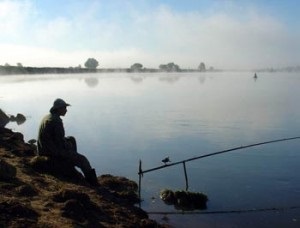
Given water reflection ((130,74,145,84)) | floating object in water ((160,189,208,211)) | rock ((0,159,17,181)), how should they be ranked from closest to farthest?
rock ((0,159,17,181)) → floating object in water ((160,189,208,211)) → water reflection ((130,74,145,84))

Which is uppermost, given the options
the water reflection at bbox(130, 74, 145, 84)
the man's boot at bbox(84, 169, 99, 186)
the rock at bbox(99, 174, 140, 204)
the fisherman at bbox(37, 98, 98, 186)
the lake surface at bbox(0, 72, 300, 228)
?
the fisherman at bbox(37, 98, 98, 186)

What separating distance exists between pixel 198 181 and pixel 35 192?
7.36 m

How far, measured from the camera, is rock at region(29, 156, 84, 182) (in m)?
12.1

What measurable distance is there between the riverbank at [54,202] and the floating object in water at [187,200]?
168 cm

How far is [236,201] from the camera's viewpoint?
13.8 m

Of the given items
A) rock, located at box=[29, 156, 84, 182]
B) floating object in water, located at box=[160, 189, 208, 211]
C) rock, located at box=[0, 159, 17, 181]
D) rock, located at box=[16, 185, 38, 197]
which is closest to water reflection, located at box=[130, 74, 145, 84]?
floating object in water, located at box=[160, 189, 208, 211]

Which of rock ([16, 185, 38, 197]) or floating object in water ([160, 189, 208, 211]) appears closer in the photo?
rock ([16, 185, 38, 197])

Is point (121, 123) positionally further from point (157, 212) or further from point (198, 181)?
point (157, 212)

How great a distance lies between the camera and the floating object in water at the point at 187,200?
13.3 m

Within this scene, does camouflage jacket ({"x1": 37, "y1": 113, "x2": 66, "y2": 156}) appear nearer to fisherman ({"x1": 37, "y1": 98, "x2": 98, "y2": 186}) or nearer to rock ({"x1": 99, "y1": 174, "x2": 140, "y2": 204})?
fisherman ({"x1": 37, "y1": 98, "x2": 98, "y2": 186})

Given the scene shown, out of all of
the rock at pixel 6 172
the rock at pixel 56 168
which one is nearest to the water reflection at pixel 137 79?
the rock at pixel 56 168

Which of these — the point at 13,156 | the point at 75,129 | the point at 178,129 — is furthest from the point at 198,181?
the point at 75,129

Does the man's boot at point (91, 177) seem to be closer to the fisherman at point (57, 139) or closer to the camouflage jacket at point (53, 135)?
the fisherman at point (57, 139)

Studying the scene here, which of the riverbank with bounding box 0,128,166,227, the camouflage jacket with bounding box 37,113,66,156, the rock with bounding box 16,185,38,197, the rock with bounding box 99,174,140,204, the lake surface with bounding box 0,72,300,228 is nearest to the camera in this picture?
the riverbank with bounding box 0,128,166,227
